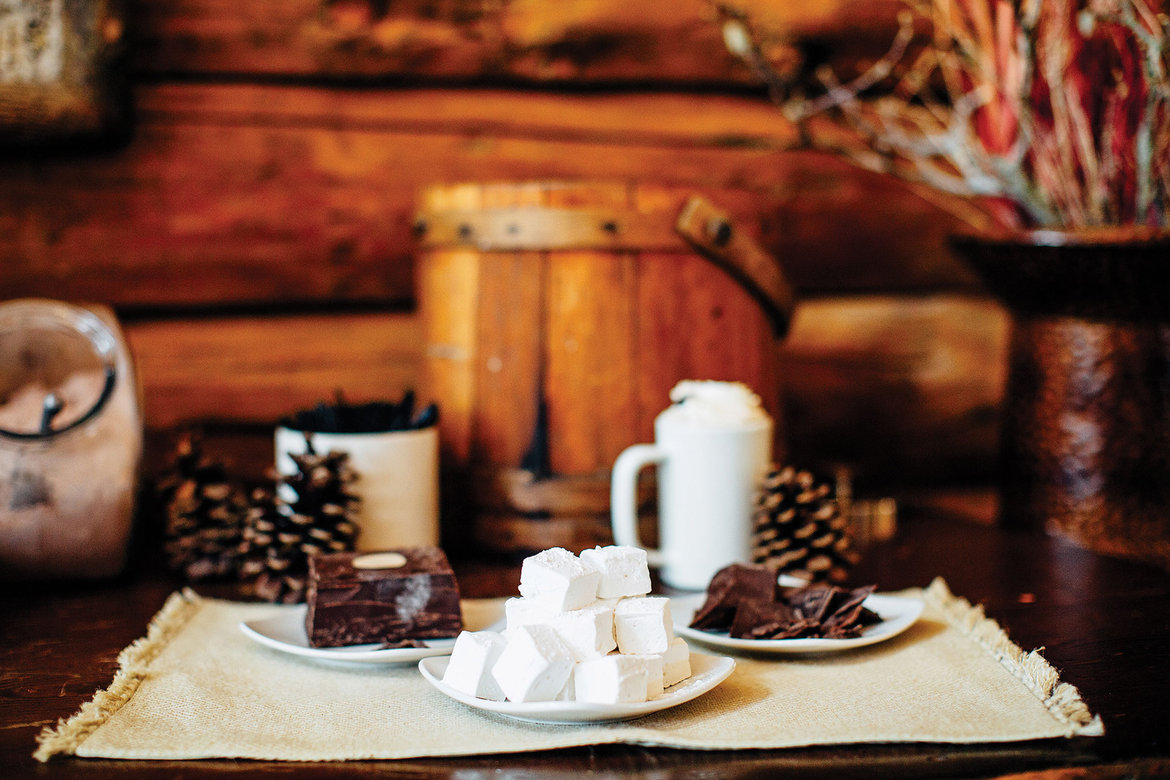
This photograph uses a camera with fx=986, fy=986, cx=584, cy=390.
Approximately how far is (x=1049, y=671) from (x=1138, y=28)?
0.57 meters

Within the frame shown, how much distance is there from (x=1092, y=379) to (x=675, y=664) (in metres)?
0.63

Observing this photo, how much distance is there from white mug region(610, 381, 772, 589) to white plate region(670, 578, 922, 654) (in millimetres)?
65

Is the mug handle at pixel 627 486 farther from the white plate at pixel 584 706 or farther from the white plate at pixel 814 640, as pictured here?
the white plate at pixel 584 706

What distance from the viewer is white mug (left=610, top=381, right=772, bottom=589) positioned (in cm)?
87

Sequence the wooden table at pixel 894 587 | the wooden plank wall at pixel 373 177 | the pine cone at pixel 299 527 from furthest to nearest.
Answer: the wooden plank wall at pixel 373 177 → the pine cone at pixel 299 527 → the wooden table at pixel 894 587

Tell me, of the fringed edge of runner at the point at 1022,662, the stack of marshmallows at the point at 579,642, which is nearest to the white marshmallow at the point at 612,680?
the stack of marshmallows at the point at 579,642

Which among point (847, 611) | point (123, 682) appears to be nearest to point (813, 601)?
point (847, 611)

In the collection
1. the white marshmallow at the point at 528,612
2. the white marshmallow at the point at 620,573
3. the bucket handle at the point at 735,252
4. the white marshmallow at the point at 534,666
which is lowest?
the white marshmallow at the point at 534,666

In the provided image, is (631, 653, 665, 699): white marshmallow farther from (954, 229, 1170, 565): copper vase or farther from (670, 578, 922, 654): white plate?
(954, 229, 1170, 565): copper vase

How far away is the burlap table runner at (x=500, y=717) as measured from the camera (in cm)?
58

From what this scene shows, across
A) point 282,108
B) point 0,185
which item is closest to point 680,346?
point 282,108

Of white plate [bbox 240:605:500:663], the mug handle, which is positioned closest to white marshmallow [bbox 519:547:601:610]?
white plate [bbox 240:605:500:663]

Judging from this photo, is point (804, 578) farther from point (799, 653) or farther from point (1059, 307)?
point (1059, 307)

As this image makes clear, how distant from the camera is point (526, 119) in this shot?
1239 millimetres
